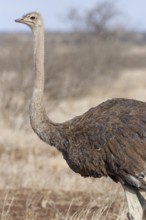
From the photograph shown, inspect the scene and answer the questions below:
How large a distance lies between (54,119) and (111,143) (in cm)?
1207

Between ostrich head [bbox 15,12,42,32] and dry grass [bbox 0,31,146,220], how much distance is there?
1.53 m

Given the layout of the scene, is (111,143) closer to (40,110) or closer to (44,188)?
(40,110)

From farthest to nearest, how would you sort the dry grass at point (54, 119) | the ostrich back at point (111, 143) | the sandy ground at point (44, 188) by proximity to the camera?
the dry grass at point (54, 119) < the sandy ground at point (44, 188) < the ostrich back at point (111, 143)

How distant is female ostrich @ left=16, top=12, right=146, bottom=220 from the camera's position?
5941 millimetres

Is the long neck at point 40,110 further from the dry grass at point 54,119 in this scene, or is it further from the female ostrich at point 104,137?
the dry grass at point 54,119

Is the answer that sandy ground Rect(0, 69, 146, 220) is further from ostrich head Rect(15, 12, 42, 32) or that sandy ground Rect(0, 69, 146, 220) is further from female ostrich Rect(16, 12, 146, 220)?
ostrich head Rect(15, 12, 42, 32)

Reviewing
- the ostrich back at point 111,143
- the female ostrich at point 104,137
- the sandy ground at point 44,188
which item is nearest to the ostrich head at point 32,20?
the female ostrich at point 104,137

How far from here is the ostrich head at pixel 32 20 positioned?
254 inches

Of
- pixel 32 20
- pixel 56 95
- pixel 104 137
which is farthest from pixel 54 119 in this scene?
pixel 104 137

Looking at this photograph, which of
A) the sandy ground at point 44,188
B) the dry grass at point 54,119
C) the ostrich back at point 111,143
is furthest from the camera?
the dry grass at point 54,119

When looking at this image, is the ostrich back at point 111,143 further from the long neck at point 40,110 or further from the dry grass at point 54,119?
the dry grass at point 54,119

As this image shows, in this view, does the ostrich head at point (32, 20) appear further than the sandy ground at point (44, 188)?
No

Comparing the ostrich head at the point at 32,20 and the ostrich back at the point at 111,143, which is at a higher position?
the ostrich head at the point at 32,20

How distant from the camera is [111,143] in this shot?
5.98 meters
